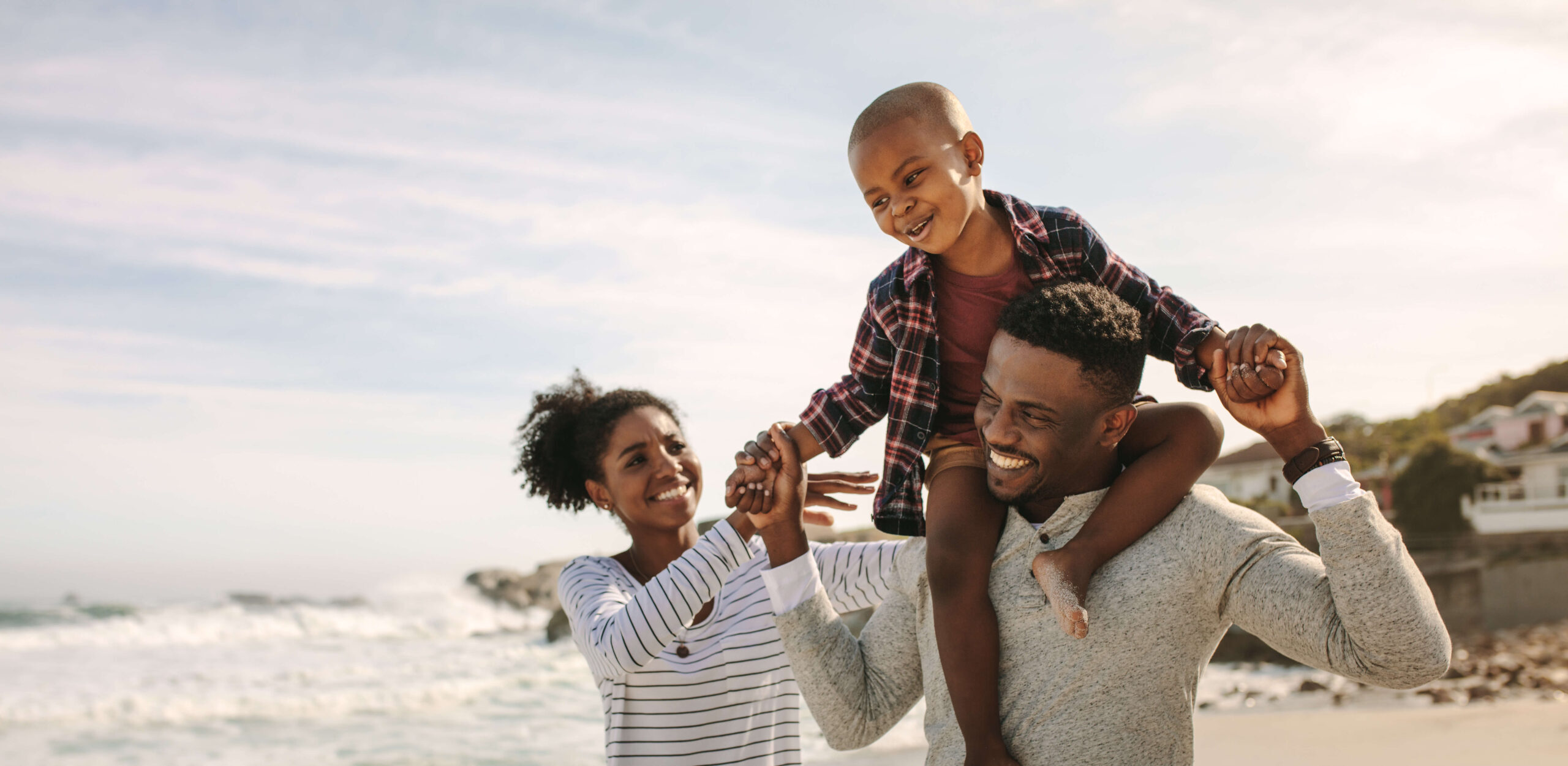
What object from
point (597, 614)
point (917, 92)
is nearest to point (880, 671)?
point (597, 614)

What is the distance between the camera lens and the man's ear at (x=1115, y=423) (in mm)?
2027

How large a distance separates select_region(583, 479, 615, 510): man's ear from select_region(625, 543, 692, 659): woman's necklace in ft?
0.70

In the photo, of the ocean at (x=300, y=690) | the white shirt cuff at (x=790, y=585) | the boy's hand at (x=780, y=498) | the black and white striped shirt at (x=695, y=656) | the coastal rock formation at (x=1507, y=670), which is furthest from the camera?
the coastal rock formation at (x=1507, y=670)

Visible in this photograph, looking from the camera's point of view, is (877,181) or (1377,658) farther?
(877,181)

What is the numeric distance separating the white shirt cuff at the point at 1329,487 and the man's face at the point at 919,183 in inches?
36.2

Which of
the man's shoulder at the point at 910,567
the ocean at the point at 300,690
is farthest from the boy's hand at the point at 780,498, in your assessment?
the ocean at the point at 300,690

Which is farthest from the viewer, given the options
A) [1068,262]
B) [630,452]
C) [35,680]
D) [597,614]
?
[35,680]

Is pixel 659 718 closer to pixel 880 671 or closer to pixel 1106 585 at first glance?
pixel 880 671

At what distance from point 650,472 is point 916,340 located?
4.59 ft

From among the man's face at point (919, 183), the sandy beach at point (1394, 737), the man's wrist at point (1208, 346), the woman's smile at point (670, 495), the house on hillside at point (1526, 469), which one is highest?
the house on hillside at point (1526, 469)

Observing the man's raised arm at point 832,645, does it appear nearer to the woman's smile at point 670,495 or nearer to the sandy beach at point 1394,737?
the woman's smile at point 670,495

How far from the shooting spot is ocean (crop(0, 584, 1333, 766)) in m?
10.6

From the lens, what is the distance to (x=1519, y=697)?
11375 millimetres

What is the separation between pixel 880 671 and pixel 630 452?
4.86 ft
